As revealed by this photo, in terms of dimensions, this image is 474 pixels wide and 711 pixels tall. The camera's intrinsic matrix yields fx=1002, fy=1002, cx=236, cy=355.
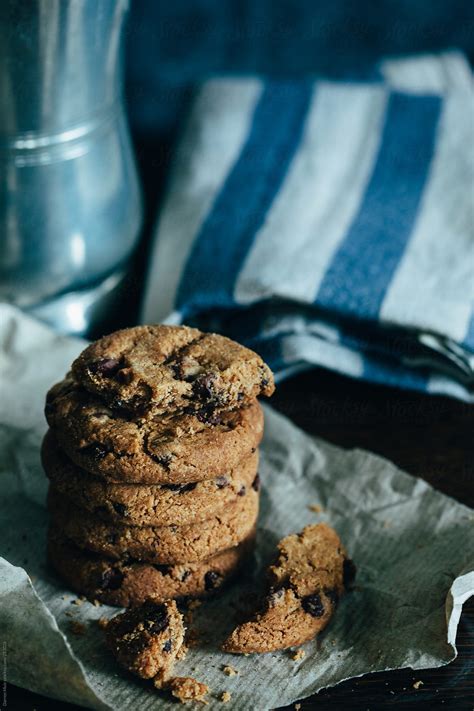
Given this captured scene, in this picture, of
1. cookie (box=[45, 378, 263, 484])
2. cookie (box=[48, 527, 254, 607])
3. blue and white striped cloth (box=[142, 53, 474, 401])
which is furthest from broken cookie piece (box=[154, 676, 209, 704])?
blue and white striped cloth (box=[142, 53, 474, 401])

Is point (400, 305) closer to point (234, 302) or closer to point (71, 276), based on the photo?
point (234, 302)

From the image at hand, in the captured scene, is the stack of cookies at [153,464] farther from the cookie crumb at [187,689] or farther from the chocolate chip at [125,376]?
the cookie crumb at [187,689]

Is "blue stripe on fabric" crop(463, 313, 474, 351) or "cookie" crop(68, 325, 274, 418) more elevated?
"cookie" crop(68, 325, 274, 418)

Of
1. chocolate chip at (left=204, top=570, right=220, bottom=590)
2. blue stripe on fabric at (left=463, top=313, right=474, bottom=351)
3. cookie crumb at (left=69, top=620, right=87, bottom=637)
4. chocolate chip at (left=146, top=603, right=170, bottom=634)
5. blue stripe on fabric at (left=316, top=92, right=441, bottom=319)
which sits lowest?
cookie crumb at (left=69, top=620, right=87, bottom=637)

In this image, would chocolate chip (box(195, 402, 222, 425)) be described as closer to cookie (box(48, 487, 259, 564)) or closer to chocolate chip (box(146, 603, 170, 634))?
cookie (box(48, 487, 259, 564))

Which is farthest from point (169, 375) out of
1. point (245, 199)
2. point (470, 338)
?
point (245, 199)

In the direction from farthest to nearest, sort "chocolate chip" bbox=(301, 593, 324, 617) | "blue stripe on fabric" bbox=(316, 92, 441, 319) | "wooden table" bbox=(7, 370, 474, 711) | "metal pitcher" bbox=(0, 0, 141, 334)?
"blue stripe on fabric" bbox=(316, 92, 441, 319) < "wooden table" bbox=(7, 370, 474, 711) < "metal pitcher" bbox=(0, 0, 141, 334) < "chocolate chip" bbox=(301, 593, 324, 617)

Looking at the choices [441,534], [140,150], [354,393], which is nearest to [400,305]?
[354,393]
